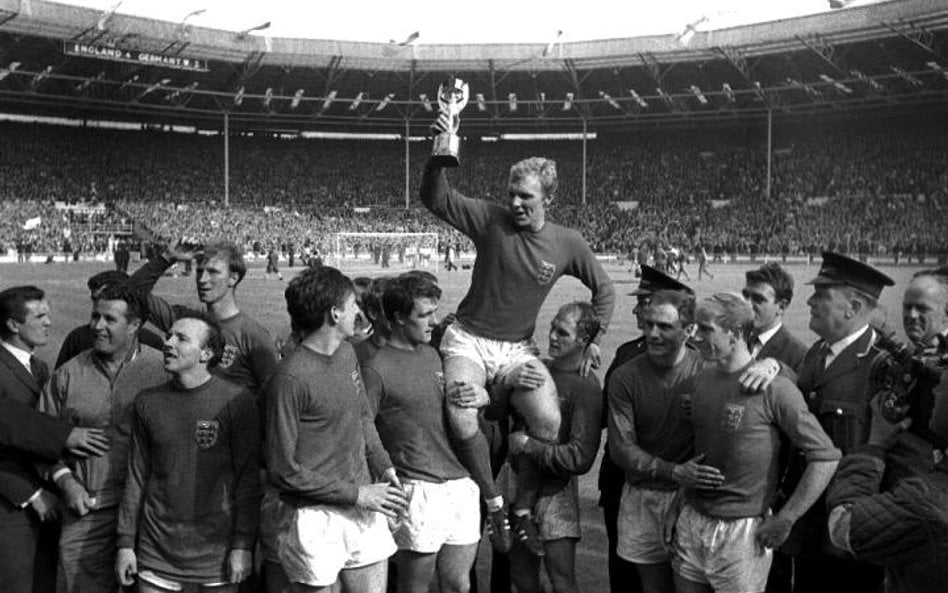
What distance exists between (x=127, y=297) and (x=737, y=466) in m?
3.24

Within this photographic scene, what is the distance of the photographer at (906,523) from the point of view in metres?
2.77

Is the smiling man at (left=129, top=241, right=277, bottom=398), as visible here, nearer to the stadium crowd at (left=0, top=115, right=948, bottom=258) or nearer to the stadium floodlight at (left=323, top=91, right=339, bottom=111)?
Answer: the stadium crowd at (left=0, top=115, right=948, bottom=258)

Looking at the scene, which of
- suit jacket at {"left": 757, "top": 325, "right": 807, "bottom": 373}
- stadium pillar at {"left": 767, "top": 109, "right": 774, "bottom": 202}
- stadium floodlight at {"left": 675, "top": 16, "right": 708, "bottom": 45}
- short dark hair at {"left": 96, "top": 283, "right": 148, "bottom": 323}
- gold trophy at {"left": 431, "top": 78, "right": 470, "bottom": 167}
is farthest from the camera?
stadium pillar at {"left": 767, "top": 109, "right": 774, "bottom": 202}

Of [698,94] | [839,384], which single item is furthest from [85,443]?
[698,94]

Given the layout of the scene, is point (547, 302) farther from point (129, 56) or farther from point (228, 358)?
point (129, 56)

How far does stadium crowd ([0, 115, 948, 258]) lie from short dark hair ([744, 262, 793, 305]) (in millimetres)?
39612

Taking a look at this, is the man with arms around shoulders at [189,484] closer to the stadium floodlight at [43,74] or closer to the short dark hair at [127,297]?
the short dark hair at [127,297]

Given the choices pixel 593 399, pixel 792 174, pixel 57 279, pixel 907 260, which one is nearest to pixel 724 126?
pixel 792 174

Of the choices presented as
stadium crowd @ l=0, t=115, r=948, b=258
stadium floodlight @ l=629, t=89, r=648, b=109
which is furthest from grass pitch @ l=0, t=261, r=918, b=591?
stadium floodlight @ l=629, t=89, r=648, b=109

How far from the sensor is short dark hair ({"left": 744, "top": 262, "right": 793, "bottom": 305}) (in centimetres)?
579

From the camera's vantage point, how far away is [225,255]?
19.1ft

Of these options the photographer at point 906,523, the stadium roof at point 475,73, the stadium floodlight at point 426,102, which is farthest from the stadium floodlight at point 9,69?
the photographer at point 906,523

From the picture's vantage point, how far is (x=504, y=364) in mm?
5117

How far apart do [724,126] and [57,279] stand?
141 ft
